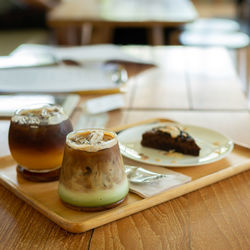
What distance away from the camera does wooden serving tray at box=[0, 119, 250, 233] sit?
497 mm

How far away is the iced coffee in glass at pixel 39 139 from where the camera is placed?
580 millimetres

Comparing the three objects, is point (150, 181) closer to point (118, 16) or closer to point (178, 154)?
point (178, 154)

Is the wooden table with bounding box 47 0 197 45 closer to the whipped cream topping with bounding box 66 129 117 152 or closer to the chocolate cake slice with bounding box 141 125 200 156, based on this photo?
the chocolate cake slice with bounding box 141 125 200 156

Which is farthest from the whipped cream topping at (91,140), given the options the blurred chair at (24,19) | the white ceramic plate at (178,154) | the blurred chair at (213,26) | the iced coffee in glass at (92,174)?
the blurred chair at (24,19)

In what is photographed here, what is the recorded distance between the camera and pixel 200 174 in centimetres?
61

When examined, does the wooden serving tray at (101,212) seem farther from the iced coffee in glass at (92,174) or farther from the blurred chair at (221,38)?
the blurred chair at (221,38)

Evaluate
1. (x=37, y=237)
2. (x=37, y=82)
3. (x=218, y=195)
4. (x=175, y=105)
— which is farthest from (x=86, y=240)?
(x=37, y=82)

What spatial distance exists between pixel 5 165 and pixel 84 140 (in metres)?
0.20

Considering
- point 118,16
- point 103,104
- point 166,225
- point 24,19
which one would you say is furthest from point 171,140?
point 24,19

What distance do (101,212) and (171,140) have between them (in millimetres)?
198

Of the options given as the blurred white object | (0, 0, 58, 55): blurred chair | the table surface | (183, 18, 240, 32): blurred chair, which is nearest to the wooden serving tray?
the blurred white object

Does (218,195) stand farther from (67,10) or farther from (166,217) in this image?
(67,10)

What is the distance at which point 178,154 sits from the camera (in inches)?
26.0

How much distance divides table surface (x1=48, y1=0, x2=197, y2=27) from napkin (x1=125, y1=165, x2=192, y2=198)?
5.51ft
